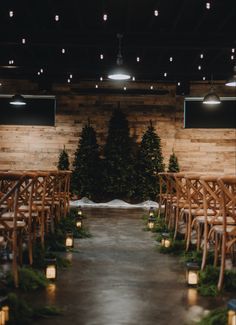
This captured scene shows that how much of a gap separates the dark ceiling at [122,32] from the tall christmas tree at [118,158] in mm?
1726

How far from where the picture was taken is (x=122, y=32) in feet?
31.4

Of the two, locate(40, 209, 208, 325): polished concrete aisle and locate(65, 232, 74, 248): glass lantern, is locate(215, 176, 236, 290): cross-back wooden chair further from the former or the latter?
locate(65, 232, 74, 248): glass lantern

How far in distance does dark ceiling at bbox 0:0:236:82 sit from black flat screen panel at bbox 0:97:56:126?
6.47ft

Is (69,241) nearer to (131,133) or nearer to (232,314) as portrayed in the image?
(232,314)

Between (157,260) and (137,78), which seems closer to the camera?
(157,260)

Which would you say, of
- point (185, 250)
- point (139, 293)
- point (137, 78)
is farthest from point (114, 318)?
point (137, 78)

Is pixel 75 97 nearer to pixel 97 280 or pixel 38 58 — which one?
pixel 38 58

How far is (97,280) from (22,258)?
1.15m

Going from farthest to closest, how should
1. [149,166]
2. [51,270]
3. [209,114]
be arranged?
1. [209,114]
2. [149,166]
3. [51,270]

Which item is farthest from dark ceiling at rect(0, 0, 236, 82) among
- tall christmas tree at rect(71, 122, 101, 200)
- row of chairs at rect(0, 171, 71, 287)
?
row of chairs at rect(0, 171, 71, 287)

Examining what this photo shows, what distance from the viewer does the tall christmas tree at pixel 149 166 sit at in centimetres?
1403

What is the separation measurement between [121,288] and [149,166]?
9.82m

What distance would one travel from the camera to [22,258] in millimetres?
5367

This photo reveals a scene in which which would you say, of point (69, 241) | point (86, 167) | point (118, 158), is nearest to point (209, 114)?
point (118, 158)
